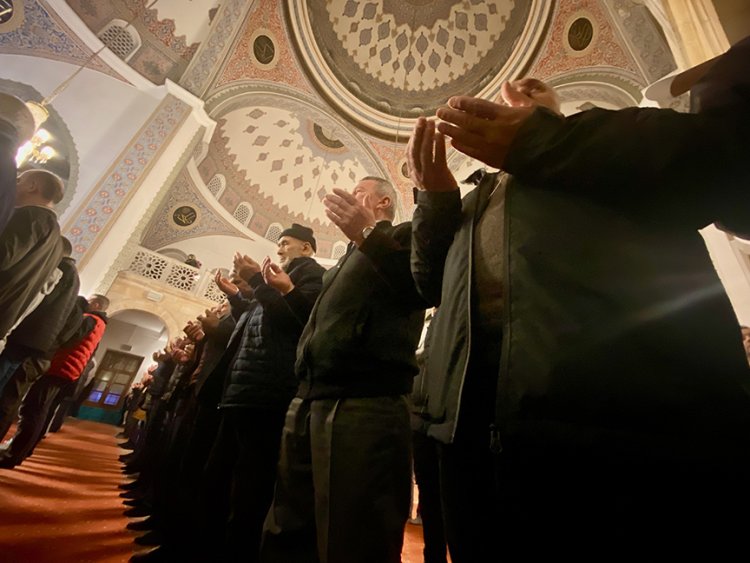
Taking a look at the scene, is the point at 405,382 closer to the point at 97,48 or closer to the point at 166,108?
the point at 166,108

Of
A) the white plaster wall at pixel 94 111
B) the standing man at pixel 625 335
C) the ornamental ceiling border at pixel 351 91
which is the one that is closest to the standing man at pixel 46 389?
the white plaster wall at pixel 94 111

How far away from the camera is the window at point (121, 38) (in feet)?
20.8

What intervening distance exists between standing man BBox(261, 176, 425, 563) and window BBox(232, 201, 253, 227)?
11.2 meters

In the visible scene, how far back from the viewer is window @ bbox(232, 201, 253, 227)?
11.5 m

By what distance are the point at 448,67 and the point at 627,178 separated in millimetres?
10884

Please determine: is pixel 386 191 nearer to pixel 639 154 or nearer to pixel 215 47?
pixel 639 154

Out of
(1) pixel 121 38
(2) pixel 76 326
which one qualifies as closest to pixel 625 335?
(2) pixel 76 326

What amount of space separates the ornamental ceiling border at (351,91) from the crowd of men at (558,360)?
8650 millimetres

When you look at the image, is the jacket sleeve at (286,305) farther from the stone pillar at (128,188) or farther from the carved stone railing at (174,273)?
the carved stone railing at (174,273)

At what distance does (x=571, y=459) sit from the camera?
453 mm

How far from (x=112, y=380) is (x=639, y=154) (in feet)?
55.0

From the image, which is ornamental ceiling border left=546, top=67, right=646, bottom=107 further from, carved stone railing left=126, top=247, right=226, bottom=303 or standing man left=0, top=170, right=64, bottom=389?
carved stone railing left=126, top=247, right=226, bottom=303

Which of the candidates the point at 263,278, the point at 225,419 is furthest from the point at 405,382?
the point at 225,419

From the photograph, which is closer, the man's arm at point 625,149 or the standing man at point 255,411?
the man's arm at point 625,149
